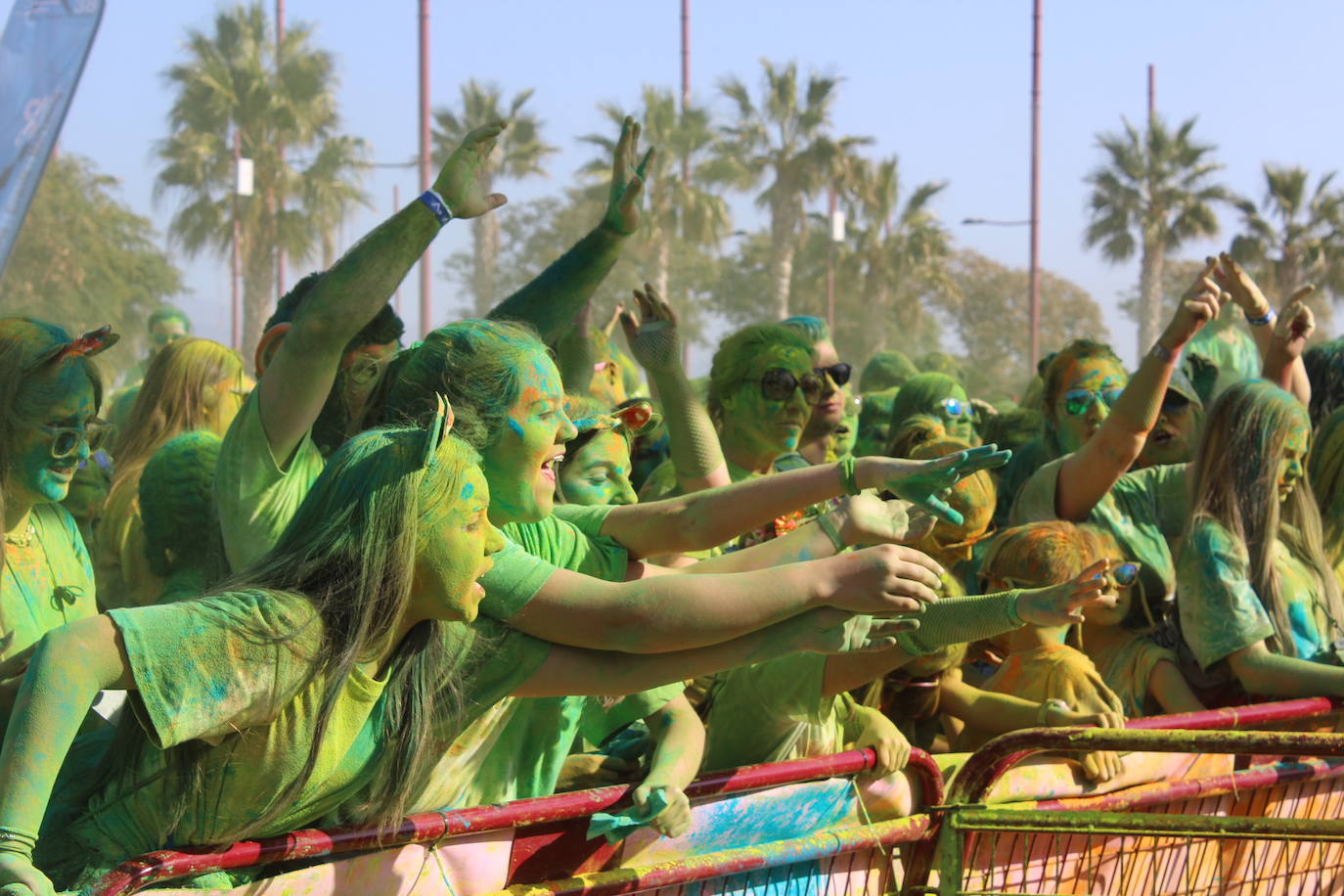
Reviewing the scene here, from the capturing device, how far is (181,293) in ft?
137

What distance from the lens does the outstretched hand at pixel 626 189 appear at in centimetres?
447

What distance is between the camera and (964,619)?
10.8ft

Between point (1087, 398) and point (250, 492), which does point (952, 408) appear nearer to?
point (1087, 398)

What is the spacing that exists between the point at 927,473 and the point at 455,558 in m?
1.00

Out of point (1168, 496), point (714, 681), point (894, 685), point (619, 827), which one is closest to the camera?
point (619, 827)

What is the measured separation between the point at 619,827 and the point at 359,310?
3.91 ft

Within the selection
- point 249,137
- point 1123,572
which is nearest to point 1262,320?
point 1123,572

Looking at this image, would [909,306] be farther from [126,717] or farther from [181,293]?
[126,717]

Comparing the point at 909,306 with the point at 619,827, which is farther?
the point at 909,306

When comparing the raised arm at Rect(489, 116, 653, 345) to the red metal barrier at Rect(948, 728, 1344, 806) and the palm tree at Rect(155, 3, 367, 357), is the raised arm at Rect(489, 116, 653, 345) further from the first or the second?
the palm tree at Rect(155, 3, 367, 357)

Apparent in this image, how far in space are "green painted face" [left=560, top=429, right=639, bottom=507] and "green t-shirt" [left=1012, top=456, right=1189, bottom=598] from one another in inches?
68.3

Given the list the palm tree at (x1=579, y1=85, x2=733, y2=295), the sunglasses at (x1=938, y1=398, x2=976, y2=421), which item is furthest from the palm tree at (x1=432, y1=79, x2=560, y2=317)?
the sunglasses at (x1=938, y1=398, x2=976, y2=421)

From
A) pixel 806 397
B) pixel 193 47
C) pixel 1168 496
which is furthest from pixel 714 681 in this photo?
pixel 193 47

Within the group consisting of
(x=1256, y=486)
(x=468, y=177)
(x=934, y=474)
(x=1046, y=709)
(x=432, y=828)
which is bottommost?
(x=1046, y=709)
